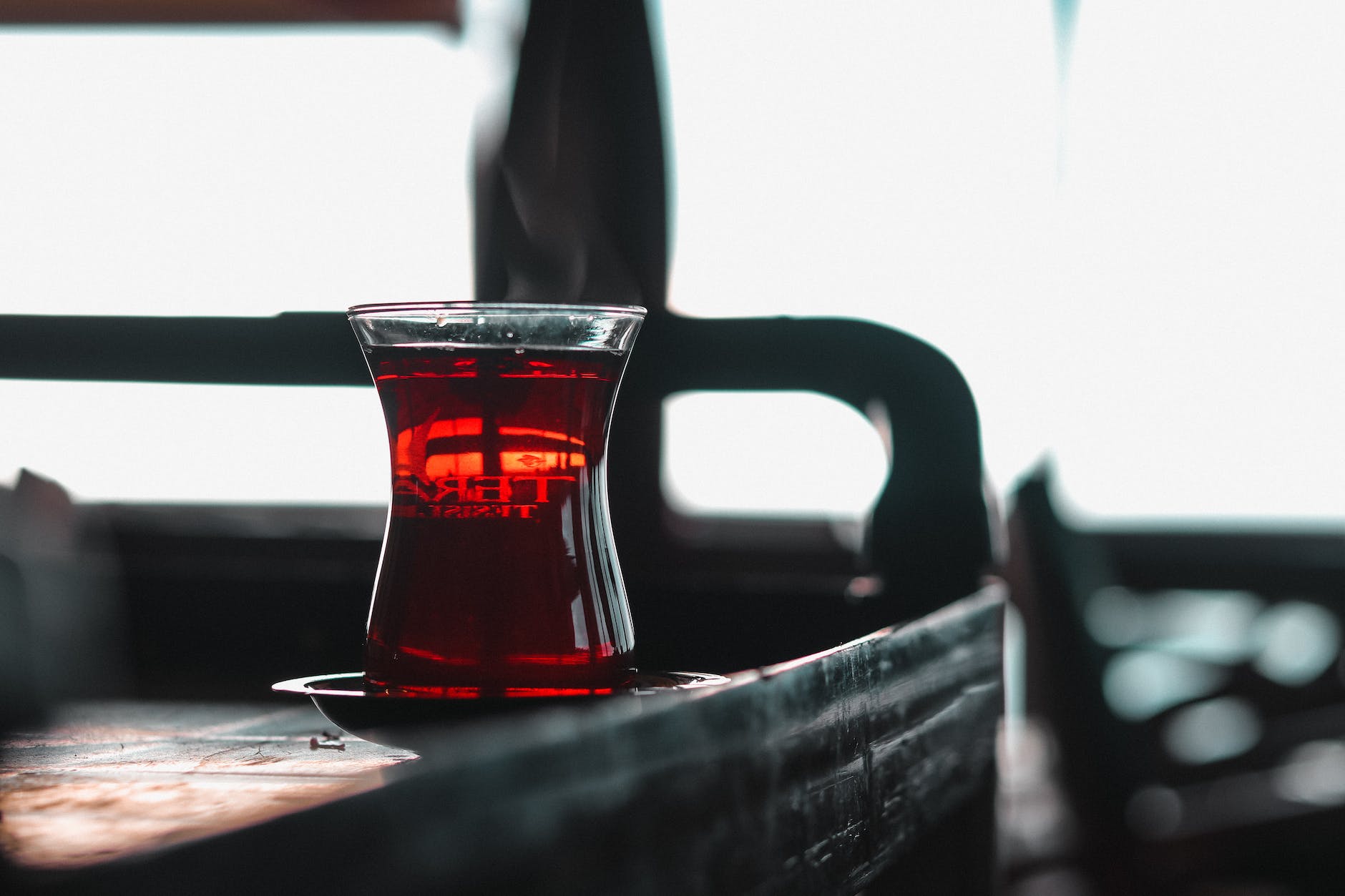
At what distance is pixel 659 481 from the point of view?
10.9 feet

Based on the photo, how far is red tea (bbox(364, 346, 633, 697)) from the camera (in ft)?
1.54

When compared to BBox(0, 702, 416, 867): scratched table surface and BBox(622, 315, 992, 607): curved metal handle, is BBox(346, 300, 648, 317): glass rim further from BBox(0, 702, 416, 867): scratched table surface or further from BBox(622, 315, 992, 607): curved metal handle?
BBox(622, 315, 992, 607): curved metal handle

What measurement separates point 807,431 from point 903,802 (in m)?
3.61

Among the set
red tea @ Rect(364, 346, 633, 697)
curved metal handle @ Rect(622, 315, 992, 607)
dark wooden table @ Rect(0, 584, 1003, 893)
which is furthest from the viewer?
curved metal handle @ Rect(622, 315, 992, 607)

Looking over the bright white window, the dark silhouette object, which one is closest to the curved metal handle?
the dark silhouette object

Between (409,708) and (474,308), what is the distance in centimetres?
15

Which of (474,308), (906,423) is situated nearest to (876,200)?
(906,423)

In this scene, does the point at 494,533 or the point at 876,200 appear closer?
the point at 494,533

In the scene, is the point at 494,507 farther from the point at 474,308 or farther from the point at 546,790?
the point at 546,790

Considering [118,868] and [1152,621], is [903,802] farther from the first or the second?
[1152,621]

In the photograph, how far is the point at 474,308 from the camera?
0.48 m

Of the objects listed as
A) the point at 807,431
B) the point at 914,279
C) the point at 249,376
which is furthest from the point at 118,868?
the point at 914,279

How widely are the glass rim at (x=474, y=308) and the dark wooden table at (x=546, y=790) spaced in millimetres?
149

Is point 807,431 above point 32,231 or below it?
below
